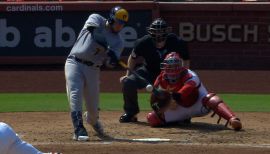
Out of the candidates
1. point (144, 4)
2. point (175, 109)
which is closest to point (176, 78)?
point (175, 109)

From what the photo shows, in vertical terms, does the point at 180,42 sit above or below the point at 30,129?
above

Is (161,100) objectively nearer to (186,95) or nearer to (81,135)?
(186,95)

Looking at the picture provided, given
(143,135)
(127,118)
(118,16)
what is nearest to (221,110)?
(143,135)

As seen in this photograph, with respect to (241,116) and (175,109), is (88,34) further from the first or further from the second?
(241,116)

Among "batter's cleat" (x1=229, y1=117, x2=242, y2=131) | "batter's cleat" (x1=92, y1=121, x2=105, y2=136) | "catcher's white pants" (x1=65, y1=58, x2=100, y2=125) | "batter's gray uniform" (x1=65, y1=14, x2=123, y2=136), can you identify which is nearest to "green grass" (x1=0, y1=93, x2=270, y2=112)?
"batter's cleat" (x1=229, y1=117, x2=242, y2=131)

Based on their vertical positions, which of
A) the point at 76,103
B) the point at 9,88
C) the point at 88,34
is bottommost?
the point at 9,88

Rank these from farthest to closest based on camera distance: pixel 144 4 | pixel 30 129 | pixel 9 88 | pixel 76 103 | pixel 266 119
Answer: pixel 144 4
pixel 9 88
pixel 266 119
pixel 30 129
pixel 76 103

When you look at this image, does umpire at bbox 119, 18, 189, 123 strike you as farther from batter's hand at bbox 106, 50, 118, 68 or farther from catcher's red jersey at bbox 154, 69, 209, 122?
batter's hand at bbox 106, 50, 118, 68
